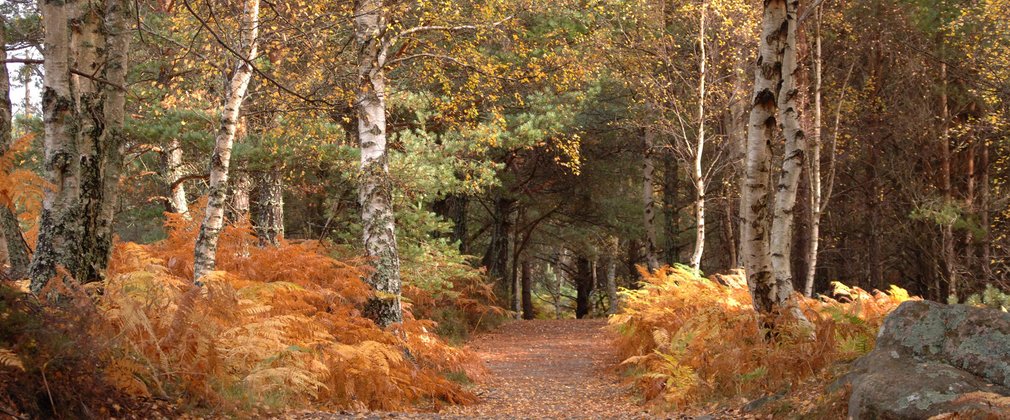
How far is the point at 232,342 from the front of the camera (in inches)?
271

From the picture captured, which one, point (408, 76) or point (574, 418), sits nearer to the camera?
point (574, 418)

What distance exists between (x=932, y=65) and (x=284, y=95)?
696 inches

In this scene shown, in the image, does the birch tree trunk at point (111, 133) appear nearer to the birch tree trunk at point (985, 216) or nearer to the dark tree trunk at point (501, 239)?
the birch tree trunk at point (985, 216)

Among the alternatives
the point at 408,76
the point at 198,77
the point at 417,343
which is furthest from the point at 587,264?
the point at 417,343

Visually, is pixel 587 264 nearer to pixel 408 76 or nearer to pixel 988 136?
pixel 988 136

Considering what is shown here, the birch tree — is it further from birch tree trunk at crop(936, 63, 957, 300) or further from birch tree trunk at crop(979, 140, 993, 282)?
birch tree trunk at crop(936, 63, 957, 300)

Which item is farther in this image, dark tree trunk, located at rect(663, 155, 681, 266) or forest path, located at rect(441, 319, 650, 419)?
dark tree trunk, located at rect(663, 155, 681, 266)

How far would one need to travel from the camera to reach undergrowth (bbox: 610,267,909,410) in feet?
24.7

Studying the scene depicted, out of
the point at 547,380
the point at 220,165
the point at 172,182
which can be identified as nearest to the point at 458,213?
the point at 172,182

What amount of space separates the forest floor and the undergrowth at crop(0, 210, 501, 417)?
1.64ft

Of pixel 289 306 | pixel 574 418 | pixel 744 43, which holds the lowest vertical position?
pixel 574 418

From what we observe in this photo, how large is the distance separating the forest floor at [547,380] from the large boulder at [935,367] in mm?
2979

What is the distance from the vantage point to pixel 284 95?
43.8 ft

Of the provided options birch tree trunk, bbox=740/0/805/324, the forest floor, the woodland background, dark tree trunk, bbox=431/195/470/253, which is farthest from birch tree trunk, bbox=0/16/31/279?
dark tree trunk, bbox=431/195/470/253
